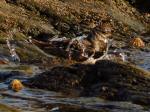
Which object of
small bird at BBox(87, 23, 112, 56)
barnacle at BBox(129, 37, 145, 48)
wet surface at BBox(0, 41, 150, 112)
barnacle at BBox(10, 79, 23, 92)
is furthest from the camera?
barnacle at BBox(129, 37, 145, 48)

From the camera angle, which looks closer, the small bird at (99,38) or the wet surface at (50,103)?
the wet surface at (50,103)

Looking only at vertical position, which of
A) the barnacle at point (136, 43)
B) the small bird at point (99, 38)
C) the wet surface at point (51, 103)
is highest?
the barnacle at point (136, 43)

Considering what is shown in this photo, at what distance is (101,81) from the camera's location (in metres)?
9.75

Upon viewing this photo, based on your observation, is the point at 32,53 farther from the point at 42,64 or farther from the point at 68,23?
the point at 68,23

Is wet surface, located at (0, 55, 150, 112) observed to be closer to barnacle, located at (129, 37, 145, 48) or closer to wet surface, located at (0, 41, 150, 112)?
wet surface, located at (0, 41, 150, 112)

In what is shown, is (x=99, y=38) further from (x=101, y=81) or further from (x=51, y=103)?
(x=51, y=103)

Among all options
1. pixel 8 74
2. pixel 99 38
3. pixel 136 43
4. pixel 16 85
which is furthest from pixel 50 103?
pixel 136 43

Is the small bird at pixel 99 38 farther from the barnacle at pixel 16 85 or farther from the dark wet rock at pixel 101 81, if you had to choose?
the barnacle at pixel 16 85

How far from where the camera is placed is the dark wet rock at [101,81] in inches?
361

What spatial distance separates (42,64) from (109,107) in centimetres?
477

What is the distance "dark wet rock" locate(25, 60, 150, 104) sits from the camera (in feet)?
30.1

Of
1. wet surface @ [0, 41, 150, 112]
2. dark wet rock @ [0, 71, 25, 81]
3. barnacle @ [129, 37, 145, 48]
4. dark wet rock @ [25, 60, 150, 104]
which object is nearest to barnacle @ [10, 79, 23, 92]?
wet surface @ [0, 41, 150, 112]

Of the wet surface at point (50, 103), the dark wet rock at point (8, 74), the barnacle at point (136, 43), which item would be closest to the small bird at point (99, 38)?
the dark wet rock at point (8, 74)

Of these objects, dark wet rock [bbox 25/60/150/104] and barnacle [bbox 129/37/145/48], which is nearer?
dark wet rock [bbox 25/60/150/104]
